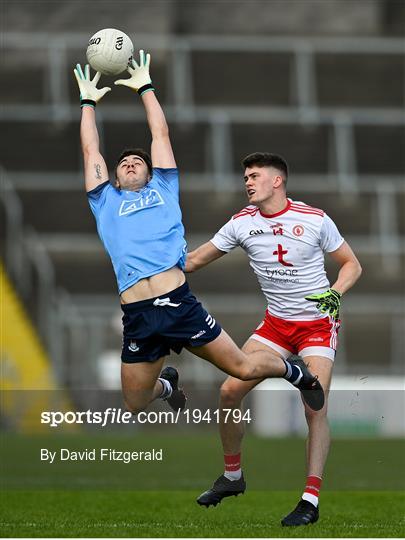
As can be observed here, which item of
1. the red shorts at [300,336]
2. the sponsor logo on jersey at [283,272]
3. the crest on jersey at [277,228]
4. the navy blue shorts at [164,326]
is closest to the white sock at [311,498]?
the red shorts at [300,336]

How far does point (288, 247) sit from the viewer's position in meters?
9.25

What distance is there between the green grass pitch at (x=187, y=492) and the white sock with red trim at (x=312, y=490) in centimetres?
18

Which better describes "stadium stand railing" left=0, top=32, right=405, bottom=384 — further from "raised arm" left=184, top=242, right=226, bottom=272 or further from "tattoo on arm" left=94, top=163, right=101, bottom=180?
"tattoo on arm" left=94, top=163, right=101, bottom=180

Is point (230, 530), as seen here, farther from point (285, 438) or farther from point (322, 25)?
point (322, 25)

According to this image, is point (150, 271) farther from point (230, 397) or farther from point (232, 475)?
point (232, 475)

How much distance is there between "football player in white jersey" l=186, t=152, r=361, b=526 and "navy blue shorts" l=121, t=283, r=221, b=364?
73 cm

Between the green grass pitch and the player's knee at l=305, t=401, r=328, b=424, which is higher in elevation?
the player's knee at l=305, t=401, r=328, b=424

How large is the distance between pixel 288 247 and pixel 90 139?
59.6 inches

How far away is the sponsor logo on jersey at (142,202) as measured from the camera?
A: 8656mm

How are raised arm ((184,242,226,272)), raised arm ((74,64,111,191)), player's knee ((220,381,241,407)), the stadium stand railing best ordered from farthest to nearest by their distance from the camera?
the stadium stand railing
raised arm ((184,242,226,272))
player's knee ((220,381,241,407))
raised arm ((74,64,111,191))

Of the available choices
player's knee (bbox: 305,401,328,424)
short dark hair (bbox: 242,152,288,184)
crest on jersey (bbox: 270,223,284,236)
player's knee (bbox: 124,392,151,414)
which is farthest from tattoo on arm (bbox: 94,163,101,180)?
player's knee (bbox: 305,401,328,424)

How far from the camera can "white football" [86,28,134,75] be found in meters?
9.13

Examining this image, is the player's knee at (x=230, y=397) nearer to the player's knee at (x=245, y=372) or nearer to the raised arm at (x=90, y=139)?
the player's knee at (x=245, y=372)

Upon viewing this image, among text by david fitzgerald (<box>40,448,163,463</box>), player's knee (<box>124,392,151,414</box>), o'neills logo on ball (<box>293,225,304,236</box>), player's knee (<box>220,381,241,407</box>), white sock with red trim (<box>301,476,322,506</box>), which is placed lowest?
text by david fitzgerald (<box>40,448,163,463</box>)
